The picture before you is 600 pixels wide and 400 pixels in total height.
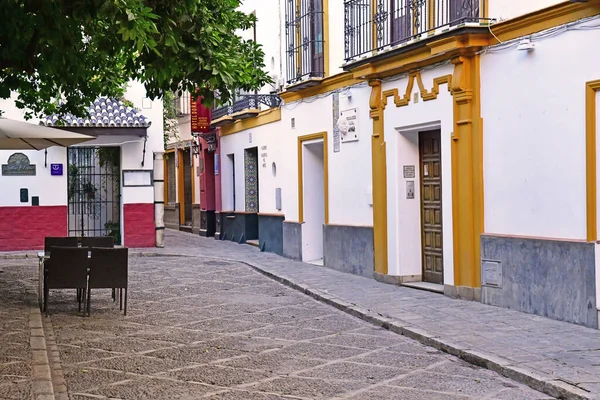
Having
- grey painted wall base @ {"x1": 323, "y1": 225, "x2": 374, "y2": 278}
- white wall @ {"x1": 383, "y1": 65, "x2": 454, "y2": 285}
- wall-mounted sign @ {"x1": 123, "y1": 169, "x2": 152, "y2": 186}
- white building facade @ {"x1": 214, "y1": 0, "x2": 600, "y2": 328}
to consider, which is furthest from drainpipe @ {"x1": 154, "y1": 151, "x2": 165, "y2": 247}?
white wall @ {"x1": 383, "y1": 65, "x2": 454, "y2": 285}

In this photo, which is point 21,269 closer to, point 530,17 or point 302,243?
point 302,243

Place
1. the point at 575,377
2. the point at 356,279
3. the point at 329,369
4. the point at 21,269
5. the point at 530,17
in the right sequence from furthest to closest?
the point at 21,269
the point at 356,279
the point at 530,17
the point at 329,369
the point at 575,377

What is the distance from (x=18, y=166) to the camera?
2236 cm

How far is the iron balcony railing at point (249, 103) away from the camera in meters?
21.0

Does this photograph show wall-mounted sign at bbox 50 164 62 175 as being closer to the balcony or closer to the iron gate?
the iron gate

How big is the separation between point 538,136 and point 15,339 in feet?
21.0

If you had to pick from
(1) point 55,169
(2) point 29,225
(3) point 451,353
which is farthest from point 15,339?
(1) point 55,169

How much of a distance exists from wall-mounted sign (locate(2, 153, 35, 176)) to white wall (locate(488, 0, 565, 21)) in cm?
1429

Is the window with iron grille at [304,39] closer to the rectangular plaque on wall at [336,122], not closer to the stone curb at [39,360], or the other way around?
the rectangular plaque on wall at [336,122]

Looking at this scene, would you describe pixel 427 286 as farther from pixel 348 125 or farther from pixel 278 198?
pixel 278 198

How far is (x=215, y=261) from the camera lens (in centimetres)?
1978

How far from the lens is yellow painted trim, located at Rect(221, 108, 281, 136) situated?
20906 millimetres

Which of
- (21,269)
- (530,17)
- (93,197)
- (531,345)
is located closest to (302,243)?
(21,269)

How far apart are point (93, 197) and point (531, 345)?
17100 millimetres
